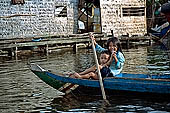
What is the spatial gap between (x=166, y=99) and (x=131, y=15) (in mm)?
17625

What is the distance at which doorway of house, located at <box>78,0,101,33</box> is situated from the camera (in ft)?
81.0

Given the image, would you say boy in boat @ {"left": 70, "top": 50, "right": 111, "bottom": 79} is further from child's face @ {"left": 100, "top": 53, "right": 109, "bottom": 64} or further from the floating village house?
the floating village house

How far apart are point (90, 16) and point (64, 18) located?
5.96m

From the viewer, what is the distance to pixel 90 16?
93.3 feet

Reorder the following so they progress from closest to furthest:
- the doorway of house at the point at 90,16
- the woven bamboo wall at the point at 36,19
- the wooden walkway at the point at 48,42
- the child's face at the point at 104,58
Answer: the child's face at the point at 104,58 → the wooden walkway at the point at 48,42 → the woven bamboo wall at the point at 36,19 → the doorway of house at the point at 90,16

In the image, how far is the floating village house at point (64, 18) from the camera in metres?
21.0

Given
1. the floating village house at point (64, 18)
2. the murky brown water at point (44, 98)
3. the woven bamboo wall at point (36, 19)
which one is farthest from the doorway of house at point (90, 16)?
the murky brown water at point (44, 98)

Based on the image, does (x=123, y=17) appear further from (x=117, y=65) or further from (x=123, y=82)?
(x=123, y=82)

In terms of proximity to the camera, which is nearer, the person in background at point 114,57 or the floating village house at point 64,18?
the person in background at point 114,57

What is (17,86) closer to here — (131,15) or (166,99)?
(166,99)

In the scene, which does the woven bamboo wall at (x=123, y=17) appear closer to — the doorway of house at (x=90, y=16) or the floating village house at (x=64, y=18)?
the floating village house at (x=64, y=18)

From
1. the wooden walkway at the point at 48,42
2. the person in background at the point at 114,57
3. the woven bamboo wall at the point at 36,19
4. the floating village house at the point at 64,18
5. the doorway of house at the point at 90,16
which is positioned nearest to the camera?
the person in background at the point at 114,57

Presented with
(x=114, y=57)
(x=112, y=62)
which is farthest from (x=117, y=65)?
(x=114, y=57)

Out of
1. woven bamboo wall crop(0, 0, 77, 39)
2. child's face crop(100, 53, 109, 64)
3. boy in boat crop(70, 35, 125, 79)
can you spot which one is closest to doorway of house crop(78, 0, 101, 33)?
woven bamboo wall crop(0, 0, 77, 39)
